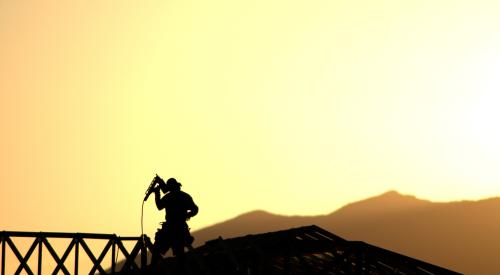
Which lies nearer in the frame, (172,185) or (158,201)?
(172,185)

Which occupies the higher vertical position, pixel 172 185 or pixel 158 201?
pixel 172 185

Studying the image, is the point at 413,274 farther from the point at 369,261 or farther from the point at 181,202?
the point at 181,202

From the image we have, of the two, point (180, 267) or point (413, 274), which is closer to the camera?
point (180, 267)

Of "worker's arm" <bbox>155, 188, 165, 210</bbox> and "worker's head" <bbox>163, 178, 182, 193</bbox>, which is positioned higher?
"worker's head" <bbox>163, 178, 182, 193</bbox>

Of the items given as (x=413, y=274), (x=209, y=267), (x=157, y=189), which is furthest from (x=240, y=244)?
(x=413, y=274)

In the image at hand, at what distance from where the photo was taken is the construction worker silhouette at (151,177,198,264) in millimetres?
30656

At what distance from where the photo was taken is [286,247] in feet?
99.3

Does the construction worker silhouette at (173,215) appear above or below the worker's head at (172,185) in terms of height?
below

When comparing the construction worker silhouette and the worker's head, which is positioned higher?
the worker's head

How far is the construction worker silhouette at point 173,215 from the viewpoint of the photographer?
3066 cm

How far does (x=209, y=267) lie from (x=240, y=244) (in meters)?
1.48

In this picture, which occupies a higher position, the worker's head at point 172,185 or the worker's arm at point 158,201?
the worker's head at point 172,185

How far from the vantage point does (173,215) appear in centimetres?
3112

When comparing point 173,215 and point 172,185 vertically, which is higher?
point 172,185
